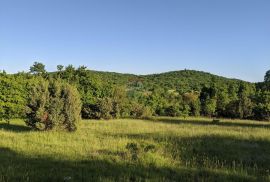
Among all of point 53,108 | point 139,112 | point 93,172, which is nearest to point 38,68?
point 139,112

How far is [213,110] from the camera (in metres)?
59.8

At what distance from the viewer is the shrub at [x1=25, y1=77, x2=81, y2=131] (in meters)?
22.0

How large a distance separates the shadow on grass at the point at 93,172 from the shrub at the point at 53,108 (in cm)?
1088

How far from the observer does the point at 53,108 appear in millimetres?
22141

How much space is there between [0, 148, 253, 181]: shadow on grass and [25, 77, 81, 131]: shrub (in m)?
10.9

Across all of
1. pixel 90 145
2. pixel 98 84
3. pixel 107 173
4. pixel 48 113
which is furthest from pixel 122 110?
pixel 107 173

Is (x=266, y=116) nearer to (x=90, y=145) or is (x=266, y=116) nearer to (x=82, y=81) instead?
(x=82, y=81)

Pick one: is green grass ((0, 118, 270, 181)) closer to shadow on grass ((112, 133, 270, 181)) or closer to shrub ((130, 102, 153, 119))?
shadow on grass ((112, 133, 270, 181))

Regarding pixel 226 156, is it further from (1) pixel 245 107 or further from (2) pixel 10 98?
(1) pixel 245 107

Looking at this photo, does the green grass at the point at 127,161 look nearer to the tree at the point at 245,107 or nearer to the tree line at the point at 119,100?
the tree line at the point at 119,100

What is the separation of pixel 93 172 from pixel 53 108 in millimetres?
13306

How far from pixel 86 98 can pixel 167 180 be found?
4078cm

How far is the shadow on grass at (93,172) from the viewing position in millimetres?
8720

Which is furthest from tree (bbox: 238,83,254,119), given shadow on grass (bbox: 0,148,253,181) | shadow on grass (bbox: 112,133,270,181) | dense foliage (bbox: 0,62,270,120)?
shadow on grass (bbox: 0,148,253,181)
